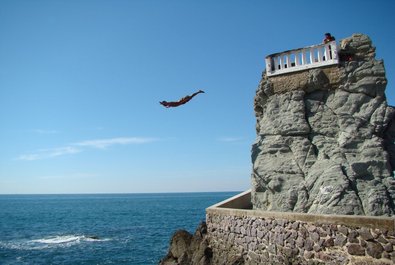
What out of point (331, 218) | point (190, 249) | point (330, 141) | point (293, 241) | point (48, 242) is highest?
point (330, 141)

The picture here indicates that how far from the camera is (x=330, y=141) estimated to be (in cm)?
1396

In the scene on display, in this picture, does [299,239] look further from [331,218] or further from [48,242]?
[48,242]

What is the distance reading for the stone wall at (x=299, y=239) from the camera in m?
8.45

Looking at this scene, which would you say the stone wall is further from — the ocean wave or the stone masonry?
the ocean wave

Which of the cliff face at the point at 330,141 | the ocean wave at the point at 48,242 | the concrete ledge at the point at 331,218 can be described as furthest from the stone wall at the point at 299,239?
the ocean wave at the point at 48,242

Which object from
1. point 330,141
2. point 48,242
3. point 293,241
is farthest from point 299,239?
Answer: point 48,242

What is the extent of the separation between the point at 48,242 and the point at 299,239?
31483 millimetres

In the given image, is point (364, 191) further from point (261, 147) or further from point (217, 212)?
point (217, 212)

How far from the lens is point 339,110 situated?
14.1 m

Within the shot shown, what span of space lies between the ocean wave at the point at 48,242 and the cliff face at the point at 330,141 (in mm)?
25085

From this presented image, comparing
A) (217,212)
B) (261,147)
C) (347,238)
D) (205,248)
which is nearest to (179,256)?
(205,248)

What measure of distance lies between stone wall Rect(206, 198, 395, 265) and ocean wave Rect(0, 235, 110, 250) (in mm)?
23274

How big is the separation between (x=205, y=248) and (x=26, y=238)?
3104 cm

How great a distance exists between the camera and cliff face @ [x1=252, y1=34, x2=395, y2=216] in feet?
40.4
